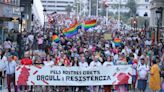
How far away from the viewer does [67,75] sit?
18.4 m

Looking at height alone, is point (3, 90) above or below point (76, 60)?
below

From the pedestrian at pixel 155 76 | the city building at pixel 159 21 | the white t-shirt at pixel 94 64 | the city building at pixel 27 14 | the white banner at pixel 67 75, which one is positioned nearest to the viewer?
the pedestrian at pixel 155 76

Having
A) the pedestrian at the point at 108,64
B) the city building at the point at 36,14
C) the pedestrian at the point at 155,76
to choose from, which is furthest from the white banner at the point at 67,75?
the city building at the point at 36,14

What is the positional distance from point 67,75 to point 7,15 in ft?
86.3

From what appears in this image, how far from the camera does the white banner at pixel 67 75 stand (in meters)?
18.4

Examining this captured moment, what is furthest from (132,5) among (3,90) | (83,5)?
(3,90)

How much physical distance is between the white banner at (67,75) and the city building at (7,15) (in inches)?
785

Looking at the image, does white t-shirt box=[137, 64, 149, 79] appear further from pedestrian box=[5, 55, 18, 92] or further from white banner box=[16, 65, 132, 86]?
pedestrian box=[5, 55, 18, 92]

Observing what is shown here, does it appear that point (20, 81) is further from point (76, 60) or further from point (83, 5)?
point (83, 5)

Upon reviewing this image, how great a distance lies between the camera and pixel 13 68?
18.7 meters

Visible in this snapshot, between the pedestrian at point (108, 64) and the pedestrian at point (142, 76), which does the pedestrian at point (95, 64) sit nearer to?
the pedestrian at point (108, 64)

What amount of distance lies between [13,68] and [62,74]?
67.6 inches

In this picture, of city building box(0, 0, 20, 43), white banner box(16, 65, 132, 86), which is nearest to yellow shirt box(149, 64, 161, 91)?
white banner box(16, 65, 132, 86)

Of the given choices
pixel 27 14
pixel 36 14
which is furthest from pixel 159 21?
pixel 36 14
